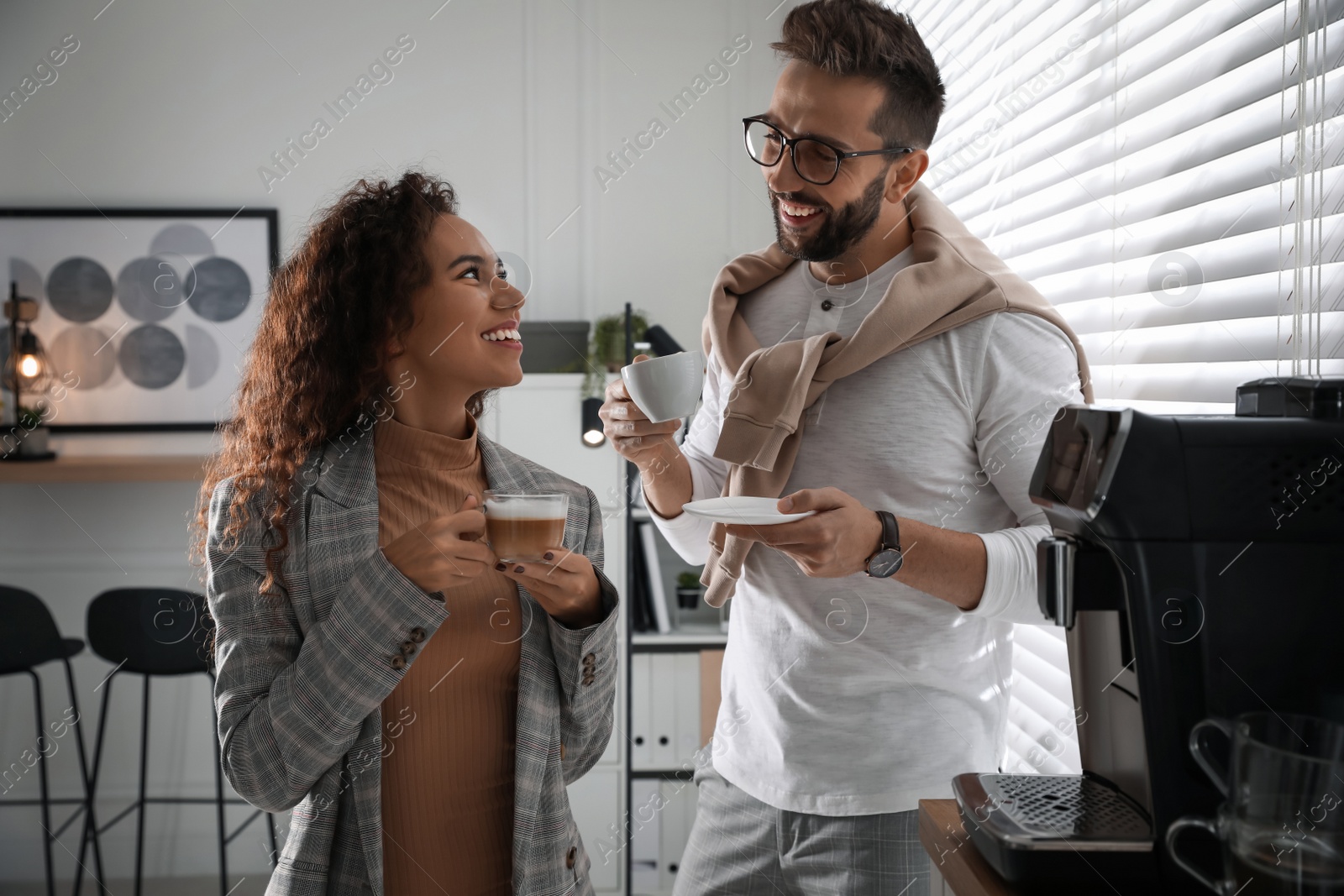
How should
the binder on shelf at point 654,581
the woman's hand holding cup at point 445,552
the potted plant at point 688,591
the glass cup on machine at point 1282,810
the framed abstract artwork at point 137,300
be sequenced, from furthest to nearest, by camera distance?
1. the framed abstract artwork at point 137,300
2. the potted plant at point 688,591
3. the binder on shelf at point 654,581
4. the woman's hand holding cup at point 445,552
5. the glass cup on machine at point 1282,810

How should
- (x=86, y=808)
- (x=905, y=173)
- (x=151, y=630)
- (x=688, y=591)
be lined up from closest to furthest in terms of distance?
(x=905, y=173) < (x=151, y=630) < (x=86, y=808) < (x=688, y=591)

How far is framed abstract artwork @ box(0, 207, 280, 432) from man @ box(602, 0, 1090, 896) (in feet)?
7.79

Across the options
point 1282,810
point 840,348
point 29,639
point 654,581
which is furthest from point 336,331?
point 29,639

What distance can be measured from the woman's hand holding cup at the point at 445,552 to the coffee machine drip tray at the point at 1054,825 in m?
0.61

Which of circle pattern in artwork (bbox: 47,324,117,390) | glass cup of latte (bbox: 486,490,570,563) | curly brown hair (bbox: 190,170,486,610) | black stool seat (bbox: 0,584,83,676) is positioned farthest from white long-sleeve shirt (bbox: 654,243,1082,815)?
circle pattern in artwork (bbox: 47,324,117,390)

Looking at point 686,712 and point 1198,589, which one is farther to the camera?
point 686,712

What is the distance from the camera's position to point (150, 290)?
328cm

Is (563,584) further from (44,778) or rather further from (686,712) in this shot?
(44,778)

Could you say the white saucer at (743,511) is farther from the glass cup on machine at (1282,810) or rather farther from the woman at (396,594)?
the glass cup on machine at (1282,810)

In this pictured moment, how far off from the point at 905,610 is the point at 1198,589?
633 millimetres

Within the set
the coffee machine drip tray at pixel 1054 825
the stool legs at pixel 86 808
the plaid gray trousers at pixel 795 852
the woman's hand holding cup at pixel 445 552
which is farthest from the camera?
the stool legs at pixel 86 808

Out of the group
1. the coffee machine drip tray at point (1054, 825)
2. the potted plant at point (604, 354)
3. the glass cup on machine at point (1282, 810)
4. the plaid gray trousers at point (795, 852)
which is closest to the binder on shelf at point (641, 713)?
the potted plant at point (604, 354)

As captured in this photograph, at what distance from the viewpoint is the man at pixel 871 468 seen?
130 cm

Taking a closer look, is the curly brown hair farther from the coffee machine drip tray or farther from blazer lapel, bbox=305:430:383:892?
the coffee machine drip tray
